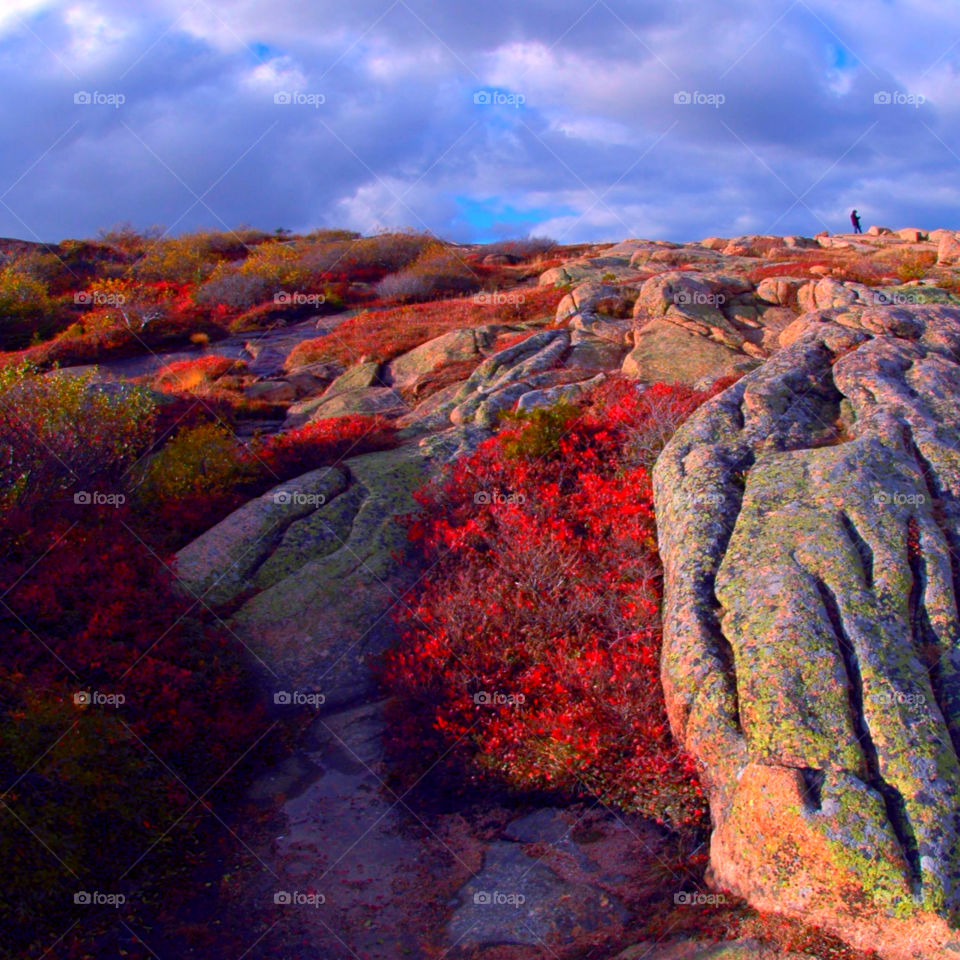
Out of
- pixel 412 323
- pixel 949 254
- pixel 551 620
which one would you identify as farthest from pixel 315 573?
pixel 949 254

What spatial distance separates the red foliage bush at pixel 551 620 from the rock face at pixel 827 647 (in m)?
0.62

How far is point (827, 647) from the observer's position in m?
7.79

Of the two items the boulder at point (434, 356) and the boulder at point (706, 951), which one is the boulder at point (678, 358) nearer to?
the boulder at point (434, 356)

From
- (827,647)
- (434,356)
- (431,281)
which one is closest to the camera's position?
(827,647)

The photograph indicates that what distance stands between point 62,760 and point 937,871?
27.1ft

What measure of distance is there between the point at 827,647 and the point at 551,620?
394 centimetres

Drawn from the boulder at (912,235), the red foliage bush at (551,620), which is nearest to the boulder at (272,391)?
the red foliage bush at (551,620)

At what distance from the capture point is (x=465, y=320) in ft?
97.1

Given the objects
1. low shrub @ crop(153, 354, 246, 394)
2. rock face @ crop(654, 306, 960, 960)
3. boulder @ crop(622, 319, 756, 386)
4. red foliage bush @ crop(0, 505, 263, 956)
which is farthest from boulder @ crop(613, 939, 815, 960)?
low shrub @ crop(153, 354, 246, 394)

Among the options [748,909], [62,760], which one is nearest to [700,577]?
[748,909]

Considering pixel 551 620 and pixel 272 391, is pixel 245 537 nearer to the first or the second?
pixel 551 620

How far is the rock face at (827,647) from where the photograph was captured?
20.9 ft

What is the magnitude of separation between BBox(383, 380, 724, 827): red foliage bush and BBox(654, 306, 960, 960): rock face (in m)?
0.62

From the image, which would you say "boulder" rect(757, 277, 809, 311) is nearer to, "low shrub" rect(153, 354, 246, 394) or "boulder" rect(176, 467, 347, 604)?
"boulder" rect(176, 467, 347, 604)
